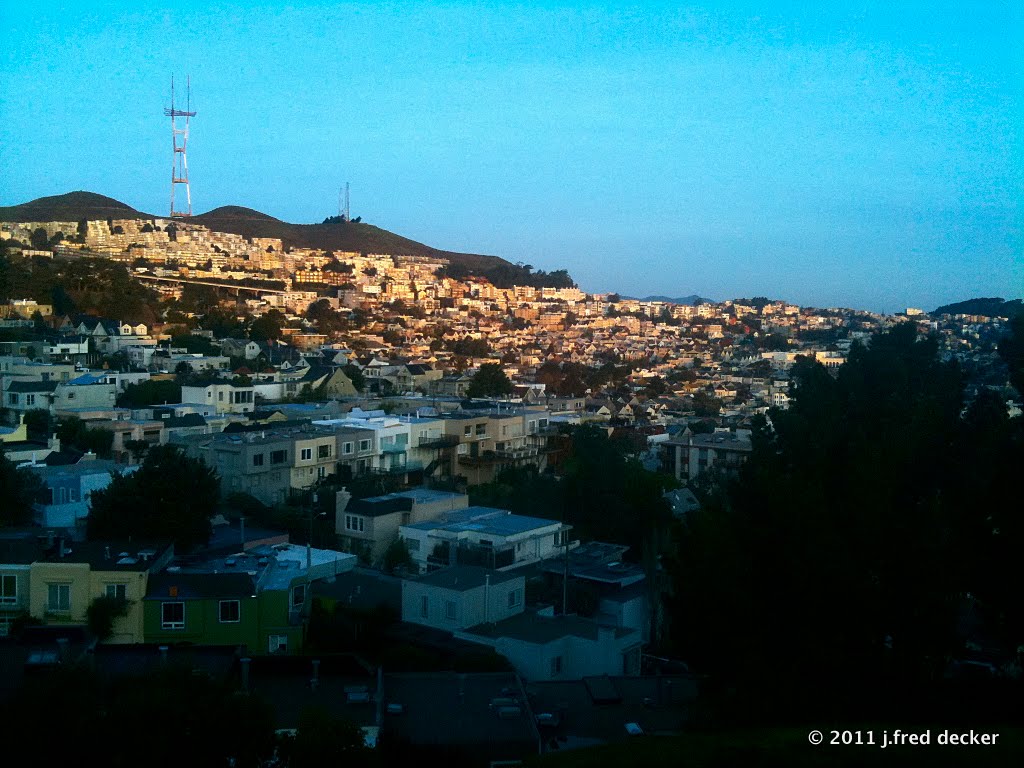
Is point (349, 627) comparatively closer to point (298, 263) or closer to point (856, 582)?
point (856, 582)

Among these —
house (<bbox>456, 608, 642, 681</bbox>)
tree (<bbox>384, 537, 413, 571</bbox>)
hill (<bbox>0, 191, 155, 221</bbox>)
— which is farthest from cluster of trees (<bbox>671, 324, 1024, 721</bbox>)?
hill (<bbox>0, 191, 155, 221</bbox>)

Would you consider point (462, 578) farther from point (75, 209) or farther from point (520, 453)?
point (75, 209)

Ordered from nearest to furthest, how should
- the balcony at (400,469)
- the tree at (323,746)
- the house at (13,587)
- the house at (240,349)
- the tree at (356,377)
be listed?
the tree at (323,746) → the house at (13,587) → the balcony at (400,469) → the tree at (356,377) → the house at (240,349)

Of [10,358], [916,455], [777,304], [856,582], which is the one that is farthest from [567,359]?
[777,304]

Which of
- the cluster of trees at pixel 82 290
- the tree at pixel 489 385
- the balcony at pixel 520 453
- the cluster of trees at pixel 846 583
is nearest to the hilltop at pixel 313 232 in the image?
the cluster of trees at pixel 82 290

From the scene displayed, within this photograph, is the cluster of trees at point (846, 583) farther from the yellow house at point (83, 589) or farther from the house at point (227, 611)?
the yellow house at point (83, 589)

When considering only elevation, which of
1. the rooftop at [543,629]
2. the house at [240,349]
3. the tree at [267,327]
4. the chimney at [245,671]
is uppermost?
Result: the tree at [267,327]

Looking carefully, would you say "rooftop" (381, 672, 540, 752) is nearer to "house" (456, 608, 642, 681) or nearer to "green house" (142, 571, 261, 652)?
"house" (456, 608, 642, 681)

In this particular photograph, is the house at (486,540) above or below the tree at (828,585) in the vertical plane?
below
